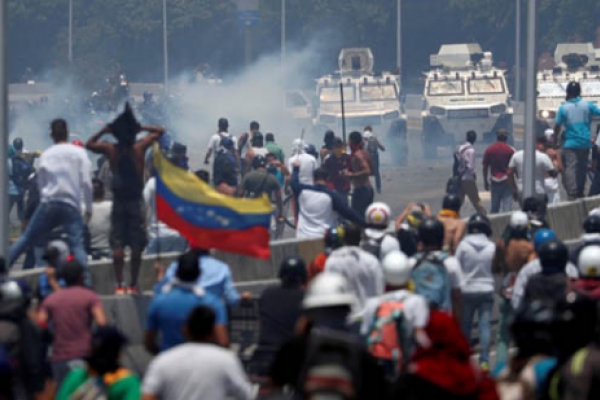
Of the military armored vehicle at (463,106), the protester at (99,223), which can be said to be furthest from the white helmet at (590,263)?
the military armored vehicle at (463,106)

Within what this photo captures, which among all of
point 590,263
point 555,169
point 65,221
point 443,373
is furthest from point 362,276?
point 555,169

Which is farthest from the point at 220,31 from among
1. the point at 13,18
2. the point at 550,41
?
the point at 550,41

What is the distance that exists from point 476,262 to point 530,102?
15.2ft

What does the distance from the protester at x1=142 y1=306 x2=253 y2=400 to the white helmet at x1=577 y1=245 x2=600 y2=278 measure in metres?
2.95

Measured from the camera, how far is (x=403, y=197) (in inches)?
1305

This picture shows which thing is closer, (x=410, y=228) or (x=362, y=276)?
(x=362, y=276)

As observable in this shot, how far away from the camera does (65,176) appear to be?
42.3ft

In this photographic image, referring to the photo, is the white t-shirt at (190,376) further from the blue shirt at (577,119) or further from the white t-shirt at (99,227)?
the blue shirt at (577,119)

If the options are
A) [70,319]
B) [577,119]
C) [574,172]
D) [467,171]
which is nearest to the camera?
[70,319]

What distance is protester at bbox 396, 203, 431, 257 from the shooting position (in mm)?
12648

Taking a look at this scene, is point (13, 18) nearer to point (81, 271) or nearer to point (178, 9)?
point (178, 9)

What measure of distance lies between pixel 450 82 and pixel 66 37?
116ft

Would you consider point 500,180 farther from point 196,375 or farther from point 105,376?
point 196,375

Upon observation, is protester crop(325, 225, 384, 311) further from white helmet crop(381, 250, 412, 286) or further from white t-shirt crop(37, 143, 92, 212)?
white t-shirt crop(37, 143, 92, 212)
